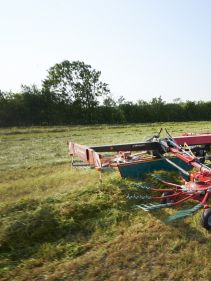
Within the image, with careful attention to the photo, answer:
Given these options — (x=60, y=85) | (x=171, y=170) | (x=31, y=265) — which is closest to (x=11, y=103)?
(x=60, y=85)

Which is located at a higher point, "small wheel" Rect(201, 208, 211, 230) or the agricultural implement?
the agricultural implement

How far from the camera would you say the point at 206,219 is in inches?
186

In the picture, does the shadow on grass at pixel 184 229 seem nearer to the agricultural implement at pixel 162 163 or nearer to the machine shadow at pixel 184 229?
the machine shadow at pixel 184 229

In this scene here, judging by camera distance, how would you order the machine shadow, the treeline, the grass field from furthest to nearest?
1. the treeline
2. the machine shadow
3. the grass field

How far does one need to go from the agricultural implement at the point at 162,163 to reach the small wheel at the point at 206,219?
24cm

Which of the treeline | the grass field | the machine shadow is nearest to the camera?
the grass field

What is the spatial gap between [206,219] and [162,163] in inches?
103

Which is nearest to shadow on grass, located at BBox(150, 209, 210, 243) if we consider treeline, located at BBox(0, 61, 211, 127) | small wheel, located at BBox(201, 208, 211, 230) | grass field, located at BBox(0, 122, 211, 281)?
grass field, located at BBox(0, 122, 211, 281)

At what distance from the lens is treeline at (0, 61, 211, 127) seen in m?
39.6

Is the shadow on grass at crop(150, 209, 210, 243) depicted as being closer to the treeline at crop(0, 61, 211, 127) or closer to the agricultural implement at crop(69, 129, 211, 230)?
the agricultural implement at crop(69, 129, 211, 230)

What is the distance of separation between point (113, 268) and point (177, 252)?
2.89ft

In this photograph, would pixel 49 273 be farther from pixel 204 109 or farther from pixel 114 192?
pixel 204 109

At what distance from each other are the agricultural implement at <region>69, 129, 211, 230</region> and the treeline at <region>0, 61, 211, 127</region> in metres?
31.6

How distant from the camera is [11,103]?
38.9 m
